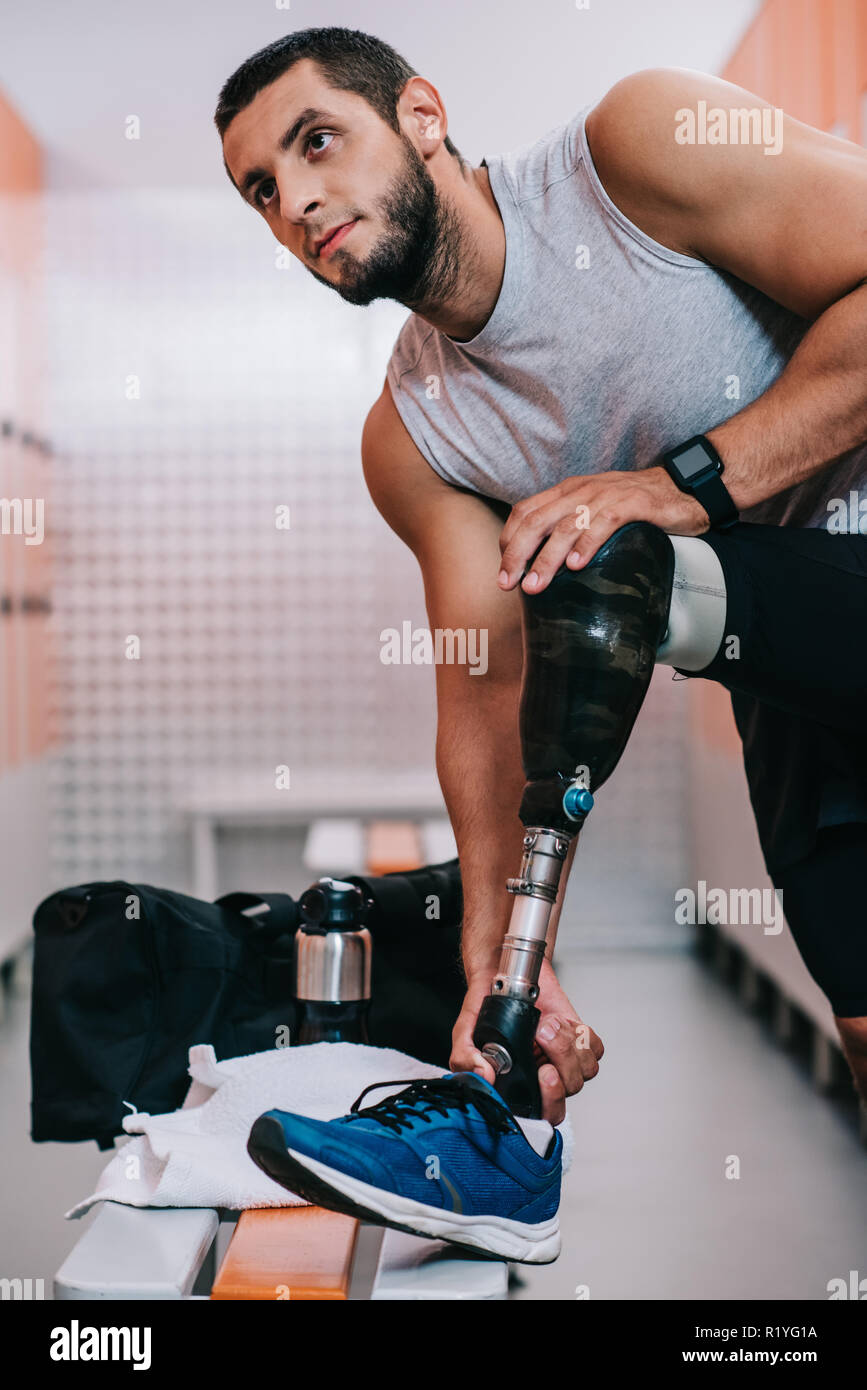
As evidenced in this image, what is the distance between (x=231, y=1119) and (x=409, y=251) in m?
0.78

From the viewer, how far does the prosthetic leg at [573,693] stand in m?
0.82

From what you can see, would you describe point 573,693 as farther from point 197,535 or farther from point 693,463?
point 197,535

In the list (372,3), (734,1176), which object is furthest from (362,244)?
(372,3)

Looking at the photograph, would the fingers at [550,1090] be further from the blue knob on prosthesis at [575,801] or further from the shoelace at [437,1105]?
the blue knob on prosthesis at [575,801]

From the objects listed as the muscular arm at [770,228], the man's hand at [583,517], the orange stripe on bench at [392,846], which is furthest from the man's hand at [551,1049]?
the orange stripe on bench at [392,846]

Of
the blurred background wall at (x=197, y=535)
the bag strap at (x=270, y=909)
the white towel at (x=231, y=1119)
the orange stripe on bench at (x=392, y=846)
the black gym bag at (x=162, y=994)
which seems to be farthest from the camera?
the blurred background wall at (x=197, y=535)

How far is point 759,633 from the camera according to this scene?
893mm

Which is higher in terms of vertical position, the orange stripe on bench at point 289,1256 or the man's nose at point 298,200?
the man's nose at point 298,200

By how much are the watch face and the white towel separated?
1.75ft

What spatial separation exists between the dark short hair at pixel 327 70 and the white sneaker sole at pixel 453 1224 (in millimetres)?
940

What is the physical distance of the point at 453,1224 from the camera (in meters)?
0.79

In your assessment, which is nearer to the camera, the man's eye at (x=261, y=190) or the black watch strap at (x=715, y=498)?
the black watch strap at (x=715, y=498)

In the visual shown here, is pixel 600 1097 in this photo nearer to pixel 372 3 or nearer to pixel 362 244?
pixel 362 244

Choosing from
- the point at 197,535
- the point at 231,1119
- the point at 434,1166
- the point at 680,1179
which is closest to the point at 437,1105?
the point at 434,1166
